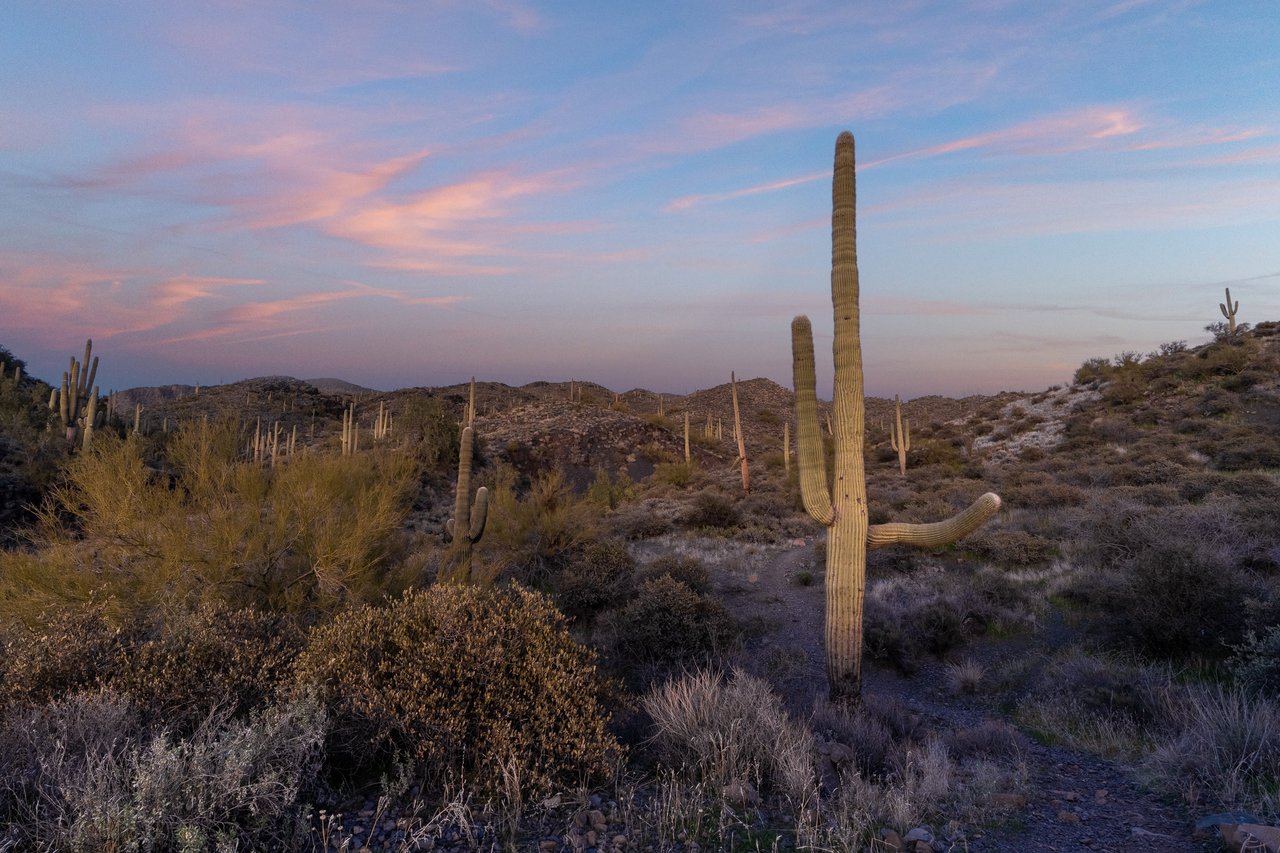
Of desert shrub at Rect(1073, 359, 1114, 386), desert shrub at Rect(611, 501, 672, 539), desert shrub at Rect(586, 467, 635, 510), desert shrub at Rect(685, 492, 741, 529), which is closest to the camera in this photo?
desert shrub at Rect(611, 501, 672, 539)

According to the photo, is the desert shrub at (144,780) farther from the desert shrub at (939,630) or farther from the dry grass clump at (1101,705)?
the desert shrub at (939,630)

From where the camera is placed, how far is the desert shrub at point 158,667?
4.32 metres

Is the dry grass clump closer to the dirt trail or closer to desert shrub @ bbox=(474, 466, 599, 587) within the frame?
the dirt trail

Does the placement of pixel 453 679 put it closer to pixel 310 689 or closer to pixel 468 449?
pixel 310 689

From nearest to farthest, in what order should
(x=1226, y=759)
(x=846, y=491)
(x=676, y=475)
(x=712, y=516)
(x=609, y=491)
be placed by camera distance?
(x=1226, y=759), (x=846, y=491), (x=712, y=516), (x=609, y=491), (x=676, y=475)

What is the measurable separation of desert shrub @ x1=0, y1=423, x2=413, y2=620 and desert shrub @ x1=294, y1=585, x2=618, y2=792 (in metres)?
2.67

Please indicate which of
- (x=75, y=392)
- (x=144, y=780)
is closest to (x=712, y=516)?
(x=144, y=780)

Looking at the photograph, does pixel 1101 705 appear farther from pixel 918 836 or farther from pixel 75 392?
pixel 75 392

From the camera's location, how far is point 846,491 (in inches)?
284

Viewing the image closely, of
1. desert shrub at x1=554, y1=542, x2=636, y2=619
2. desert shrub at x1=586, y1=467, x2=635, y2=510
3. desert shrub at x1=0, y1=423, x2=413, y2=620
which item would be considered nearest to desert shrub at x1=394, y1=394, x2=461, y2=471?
desert shrub at x1=586, y1=467, x2=635, y2=510

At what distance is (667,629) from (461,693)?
14.1ft

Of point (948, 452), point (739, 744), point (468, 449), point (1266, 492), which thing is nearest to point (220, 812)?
point (739, 744)

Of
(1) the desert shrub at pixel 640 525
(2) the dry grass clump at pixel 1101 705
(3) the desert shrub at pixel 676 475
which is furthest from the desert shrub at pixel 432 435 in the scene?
(2) the dry grass clump at pixel 1101 705

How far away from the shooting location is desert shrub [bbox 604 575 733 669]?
8.31m
